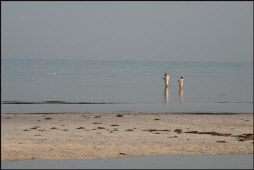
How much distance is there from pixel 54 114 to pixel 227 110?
1375 centimetres

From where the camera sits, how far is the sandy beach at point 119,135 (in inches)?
880

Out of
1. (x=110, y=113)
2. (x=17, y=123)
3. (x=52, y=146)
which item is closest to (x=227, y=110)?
(x=110, y=113)

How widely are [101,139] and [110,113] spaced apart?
42.0ft

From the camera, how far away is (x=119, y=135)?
26.6 metres

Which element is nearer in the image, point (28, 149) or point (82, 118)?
point (28, 149)

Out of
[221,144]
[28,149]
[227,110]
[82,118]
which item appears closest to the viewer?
[28,149]

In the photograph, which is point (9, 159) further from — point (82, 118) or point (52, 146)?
point (82, 118)

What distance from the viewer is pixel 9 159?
20.6 metres

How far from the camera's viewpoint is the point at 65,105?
4553 cm

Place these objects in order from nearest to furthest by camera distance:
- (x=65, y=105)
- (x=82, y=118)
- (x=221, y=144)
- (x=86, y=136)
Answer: (x=221, y=144) → (x=86, y=136) → (x=82, y=118) → (x=65, y=105)

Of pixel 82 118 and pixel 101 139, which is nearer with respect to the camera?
pixel 101 139

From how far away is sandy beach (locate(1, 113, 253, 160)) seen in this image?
22344mm

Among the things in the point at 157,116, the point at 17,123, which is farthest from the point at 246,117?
the point at 17,123

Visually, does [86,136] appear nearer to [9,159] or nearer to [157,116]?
[9,159]
